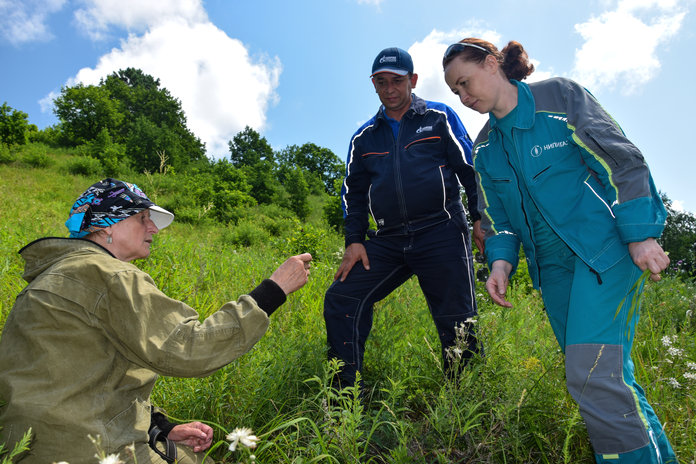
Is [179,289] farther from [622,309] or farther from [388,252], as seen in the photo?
[622,309]

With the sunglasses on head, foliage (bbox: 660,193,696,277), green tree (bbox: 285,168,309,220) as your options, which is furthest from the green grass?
green tree (bbox: 285,168,309,220)

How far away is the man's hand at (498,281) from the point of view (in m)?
2.18

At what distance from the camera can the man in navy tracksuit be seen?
2842 millimetres

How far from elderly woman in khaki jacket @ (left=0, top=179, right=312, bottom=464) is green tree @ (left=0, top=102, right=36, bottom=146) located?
3258cm

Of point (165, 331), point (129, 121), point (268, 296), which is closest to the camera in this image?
point (165, 331)

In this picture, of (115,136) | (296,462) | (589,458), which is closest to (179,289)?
(296,462)

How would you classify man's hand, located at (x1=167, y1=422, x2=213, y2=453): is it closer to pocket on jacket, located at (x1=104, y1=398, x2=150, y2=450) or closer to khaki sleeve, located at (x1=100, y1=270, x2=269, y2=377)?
pocket on jacket, located at (x1=104, y1=398, x2=150, y2=450)

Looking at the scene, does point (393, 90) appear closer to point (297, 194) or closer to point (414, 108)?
point (414, 108)

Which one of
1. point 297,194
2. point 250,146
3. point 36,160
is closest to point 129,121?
point 250,146

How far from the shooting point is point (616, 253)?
1768 mm

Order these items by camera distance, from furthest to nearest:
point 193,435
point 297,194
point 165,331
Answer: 1. point 297,194
2. point 193,435
3. point 165,331

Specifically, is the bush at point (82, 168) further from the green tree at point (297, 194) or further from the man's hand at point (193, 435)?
the man's hand at point (193, 435)

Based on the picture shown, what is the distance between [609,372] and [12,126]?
35.1 metres

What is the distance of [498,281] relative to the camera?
→ 7.18 ft
